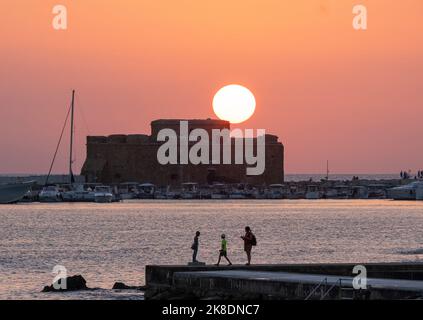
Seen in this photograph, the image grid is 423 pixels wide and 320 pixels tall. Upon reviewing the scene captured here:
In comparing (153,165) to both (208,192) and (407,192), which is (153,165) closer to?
(208,192)

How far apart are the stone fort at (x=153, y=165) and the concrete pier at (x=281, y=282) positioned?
13087 cm

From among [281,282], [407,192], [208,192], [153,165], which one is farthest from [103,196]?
[281,282]

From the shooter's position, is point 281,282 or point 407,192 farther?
point 407,192

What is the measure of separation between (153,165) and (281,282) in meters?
141

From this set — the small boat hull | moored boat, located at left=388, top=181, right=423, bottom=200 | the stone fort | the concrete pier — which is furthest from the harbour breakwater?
the concrete pier

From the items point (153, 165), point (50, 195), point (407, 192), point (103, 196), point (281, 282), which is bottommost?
point (281, 282)

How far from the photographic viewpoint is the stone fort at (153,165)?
16300cm

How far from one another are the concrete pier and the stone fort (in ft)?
429

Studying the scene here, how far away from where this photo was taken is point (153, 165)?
167 meters

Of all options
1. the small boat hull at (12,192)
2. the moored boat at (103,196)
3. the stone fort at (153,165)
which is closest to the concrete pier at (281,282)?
the small boat hull at (12,192)

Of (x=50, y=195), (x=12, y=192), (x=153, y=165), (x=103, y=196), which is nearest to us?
(x=12, y=192)

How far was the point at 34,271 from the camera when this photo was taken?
4431 centimetres
